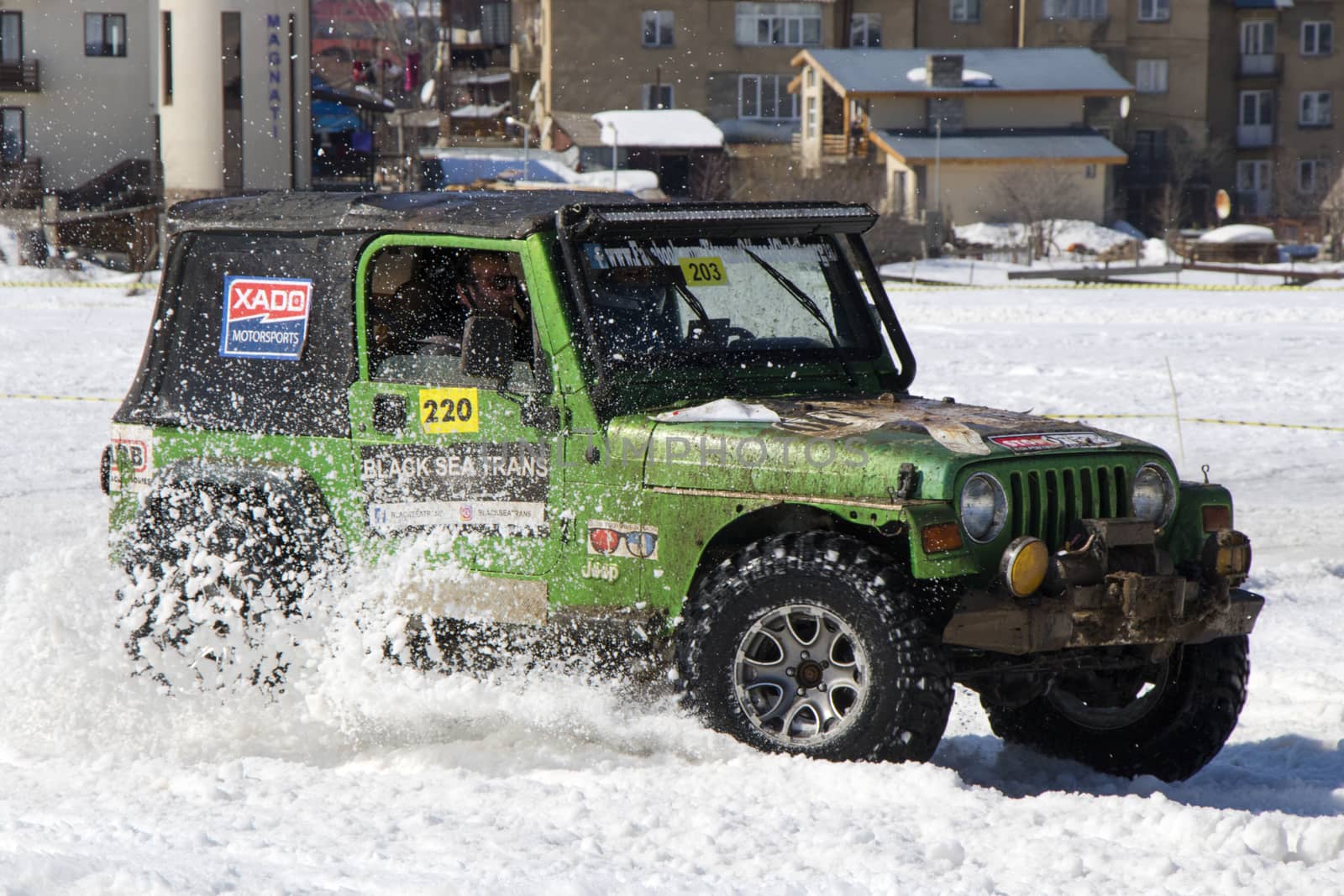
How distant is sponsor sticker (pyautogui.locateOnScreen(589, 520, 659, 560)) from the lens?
19.0 ft

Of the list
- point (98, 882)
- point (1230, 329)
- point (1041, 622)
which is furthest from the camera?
Result: point (1230, 329)

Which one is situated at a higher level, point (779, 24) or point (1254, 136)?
point (779, 24)

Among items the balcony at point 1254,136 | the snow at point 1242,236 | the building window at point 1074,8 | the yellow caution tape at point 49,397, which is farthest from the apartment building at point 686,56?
the yellow caution tape at point 49,397

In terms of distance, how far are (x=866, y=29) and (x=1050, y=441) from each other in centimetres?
5878

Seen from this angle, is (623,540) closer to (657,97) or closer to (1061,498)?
(1061,498)

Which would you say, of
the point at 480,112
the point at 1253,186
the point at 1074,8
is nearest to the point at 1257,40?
the point at 1253,186

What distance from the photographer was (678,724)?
570cm

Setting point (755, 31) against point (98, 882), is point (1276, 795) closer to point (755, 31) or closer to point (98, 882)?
point (98, 882)

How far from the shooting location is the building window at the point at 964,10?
2472 inches

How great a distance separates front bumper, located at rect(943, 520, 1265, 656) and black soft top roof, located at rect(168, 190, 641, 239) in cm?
196

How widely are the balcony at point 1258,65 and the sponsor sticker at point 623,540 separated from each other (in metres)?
63.4

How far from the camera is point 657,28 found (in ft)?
195

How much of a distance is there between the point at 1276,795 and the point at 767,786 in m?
1.77

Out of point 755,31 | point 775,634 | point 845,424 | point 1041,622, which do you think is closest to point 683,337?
point 845,424
